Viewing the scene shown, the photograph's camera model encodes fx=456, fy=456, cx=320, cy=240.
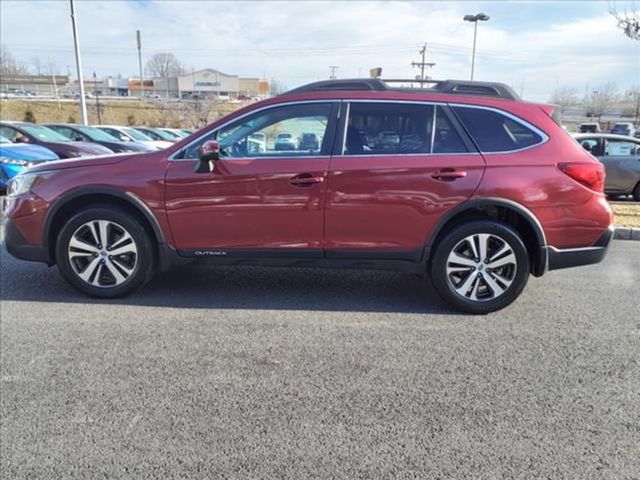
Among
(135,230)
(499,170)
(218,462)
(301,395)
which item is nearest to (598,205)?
(499,170)

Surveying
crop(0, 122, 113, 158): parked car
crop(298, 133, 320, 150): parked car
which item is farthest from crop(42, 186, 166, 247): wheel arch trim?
crop(0, 122, 113, 158): parked car

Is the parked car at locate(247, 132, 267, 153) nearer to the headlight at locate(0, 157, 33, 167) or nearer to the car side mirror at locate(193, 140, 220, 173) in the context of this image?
the car side mirror at locate(193, 140, 220, 173)

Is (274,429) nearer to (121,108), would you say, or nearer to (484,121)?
(484,121)

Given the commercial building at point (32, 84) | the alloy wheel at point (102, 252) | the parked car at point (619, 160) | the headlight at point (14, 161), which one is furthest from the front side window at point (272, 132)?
the commercial building at point (32, 84)

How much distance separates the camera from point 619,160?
10188 mm

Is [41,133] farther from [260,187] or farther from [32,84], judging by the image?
[32,84]

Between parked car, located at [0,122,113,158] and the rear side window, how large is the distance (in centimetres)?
1008

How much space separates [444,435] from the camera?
2.36 meters

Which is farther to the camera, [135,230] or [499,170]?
[135,230]

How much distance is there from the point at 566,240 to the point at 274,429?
9.41 ft

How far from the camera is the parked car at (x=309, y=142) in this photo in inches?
152

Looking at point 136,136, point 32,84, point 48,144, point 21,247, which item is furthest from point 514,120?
point 32,84

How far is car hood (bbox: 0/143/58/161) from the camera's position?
937 centimetres

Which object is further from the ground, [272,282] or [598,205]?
[598,205]
